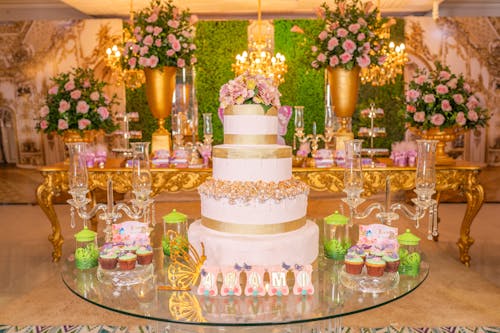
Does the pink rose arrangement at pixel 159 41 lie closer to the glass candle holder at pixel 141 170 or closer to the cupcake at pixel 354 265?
the glass candle holder at pixel 141 170

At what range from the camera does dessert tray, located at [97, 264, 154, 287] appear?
2369 mm

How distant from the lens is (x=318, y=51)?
5.15 m

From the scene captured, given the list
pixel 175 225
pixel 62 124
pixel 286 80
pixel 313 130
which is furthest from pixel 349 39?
pixel 286 80

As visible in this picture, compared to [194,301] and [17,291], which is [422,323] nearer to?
[194,301]

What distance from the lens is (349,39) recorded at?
16.3 feet

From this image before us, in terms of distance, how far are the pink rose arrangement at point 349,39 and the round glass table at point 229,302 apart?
9.92 ft

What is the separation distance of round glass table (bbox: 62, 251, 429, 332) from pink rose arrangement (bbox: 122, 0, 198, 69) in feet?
10.5

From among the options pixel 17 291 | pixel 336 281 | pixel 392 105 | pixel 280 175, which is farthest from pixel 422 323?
pixel 392 105

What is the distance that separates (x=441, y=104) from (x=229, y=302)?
372 centimetres

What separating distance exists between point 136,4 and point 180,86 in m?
1.95

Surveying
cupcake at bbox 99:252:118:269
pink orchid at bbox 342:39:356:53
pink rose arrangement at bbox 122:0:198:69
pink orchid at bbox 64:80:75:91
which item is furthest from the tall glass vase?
pink orchid at bbox 64:80:75:91

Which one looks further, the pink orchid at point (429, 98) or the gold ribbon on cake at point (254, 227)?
the pink orchid at point (429, 98)

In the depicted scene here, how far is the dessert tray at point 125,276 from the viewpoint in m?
2.37

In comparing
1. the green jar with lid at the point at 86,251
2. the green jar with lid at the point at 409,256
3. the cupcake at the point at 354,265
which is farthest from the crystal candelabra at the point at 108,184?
the green jar with lid at the point at 409,256
